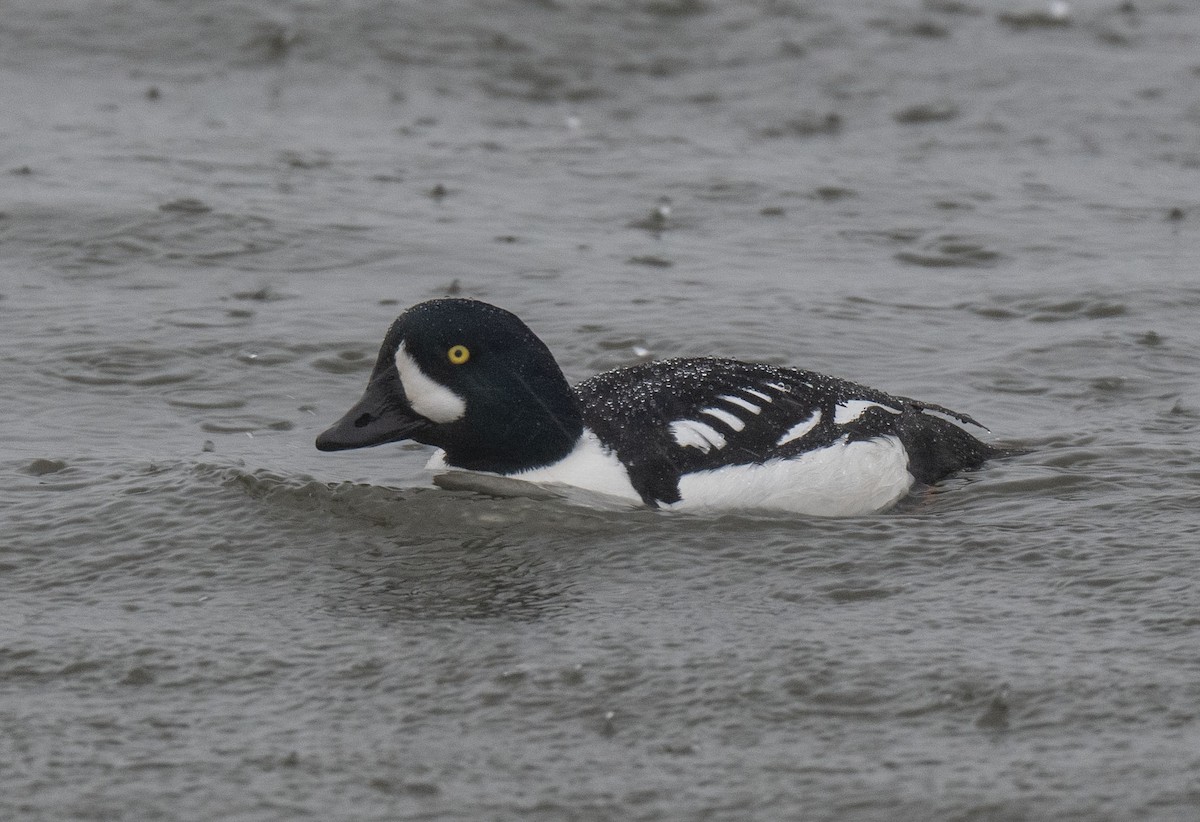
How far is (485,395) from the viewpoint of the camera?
7.25 metres

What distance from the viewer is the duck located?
713cm

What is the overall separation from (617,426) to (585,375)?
79.3 inches

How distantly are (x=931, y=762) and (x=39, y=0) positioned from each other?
1230 centimetres

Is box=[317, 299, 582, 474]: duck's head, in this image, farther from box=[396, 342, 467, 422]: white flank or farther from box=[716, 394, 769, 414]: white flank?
box=[716, 394, 769, 414]: white flank

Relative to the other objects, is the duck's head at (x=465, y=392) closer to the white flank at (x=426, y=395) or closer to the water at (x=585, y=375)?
the white flank at (x=426, y=395)

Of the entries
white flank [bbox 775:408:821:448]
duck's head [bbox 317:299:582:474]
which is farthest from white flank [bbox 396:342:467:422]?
white flank [bbox 775:408:821:448]

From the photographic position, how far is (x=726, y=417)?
7207 mm

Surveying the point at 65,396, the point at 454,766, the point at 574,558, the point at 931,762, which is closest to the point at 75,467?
the point at 65,396

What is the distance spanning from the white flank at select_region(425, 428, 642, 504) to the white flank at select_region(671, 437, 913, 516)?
8.9 inches

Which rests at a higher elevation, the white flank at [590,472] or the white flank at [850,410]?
the white flank at [850,410]

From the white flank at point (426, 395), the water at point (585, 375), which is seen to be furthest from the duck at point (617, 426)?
the water at point (585, 375)

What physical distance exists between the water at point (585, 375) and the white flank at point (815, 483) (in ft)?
0.48

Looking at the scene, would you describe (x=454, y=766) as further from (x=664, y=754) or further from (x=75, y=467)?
(x=75, y=467)

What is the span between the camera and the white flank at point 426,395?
23.5 feet
